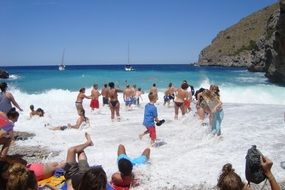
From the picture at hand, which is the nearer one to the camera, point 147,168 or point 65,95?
point 147,168

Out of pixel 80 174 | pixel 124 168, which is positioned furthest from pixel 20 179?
pixel 124 168

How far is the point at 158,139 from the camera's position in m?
12.8

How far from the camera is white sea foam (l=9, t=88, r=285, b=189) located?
8852mm

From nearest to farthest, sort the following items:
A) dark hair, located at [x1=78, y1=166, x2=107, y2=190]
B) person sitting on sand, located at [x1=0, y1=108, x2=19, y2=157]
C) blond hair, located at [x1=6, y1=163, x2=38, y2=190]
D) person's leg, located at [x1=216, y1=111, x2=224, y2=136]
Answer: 1. blond hair, located at [x1=6, y1=163, x2=38, y2=190]
2. dark hair, located at [x1=78, y1=166, x2=107, y2=190]
3. person sitting on sand, located at [x1=0, y1=108, x2=19, y2=157]
4. person's leg, located at [x1=216, y1=111, x2=224, y2=136]

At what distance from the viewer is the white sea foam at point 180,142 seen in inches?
348

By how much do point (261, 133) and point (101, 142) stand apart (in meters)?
4.80

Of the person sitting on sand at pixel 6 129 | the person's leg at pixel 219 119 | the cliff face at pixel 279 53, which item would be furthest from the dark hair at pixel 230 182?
the cliff face at pixel 279 53


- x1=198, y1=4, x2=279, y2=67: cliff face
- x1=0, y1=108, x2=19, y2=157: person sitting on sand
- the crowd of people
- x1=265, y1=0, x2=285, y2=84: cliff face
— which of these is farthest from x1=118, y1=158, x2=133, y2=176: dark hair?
x1=198, y1=4, x2=279, y2=67: cliff face

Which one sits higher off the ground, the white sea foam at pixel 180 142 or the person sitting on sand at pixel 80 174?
the person sitting on sand at pixel 80 174

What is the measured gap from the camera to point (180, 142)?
40.5ft

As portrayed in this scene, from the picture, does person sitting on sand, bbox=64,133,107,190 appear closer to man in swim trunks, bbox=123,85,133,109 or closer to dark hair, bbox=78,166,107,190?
dark hair, bbox=78,166,107,190

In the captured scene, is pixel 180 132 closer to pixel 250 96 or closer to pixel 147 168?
pixel 147 168

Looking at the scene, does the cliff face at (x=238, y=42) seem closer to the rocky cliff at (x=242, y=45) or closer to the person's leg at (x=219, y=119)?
the rocky cliff at (x=242, y=45)

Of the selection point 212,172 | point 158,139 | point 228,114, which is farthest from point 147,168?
point 228,114
